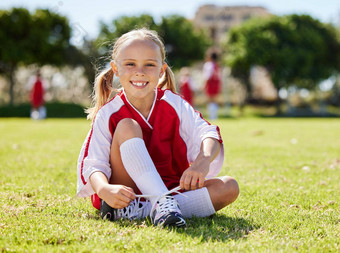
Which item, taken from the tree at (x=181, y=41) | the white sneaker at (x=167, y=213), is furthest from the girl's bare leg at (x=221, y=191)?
the tree at (x=181, y=41)

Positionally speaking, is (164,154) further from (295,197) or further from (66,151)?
(66,151)

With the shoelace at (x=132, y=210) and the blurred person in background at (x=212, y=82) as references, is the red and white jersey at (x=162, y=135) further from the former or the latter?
the blurred person in background at (x=212, y=82)

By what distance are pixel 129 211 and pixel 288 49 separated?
873 inches

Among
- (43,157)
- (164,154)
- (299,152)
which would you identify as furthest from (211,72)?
(164,154)

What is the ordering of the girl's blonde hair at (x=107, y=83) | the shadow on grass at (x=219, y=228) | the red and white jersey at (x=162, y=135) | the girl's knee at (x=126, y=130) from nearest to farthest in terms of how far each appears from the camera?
the shadow on grass at (x=219, y=228), the girl's knee at (x=126, y=130), the red and white jersey at (x=162, y=135), the girl's blonde hair at (x=107, y=83)

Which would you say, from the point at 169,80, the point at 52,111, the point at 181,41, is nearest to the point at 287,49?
the point at 181,41

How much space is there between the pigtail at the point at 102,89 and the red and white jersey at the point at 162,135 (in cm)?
19

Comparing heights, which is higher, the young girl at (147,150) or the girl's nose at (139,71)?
the girl's nose at (139,71)

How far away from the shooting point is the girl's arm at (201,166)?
2043 mm

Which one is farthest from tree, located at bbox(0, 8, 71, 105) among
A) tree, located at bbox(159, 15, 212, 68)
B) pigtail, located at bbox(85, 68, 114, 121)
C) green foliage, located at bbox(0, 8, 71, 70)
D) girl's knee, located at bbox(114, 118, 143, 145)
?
girl's knee, located at bbox(114, 118, 143, 145)

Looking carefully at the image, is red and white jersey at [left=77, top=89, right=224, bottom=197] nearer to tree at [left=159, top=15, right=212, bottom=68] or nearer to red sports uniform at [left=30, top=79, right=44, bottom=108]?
red sports uniform at [left=30, top=79, right=44, bottom=108]

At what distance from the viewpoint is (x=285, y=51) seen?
22578 mm

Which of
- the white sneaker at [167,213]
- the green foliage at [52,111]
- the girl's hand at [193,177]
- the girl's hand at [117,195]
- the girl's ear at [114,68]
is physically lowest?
the green foliage at [52,111]

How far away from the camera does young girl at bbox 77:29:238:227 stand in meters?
2.12
